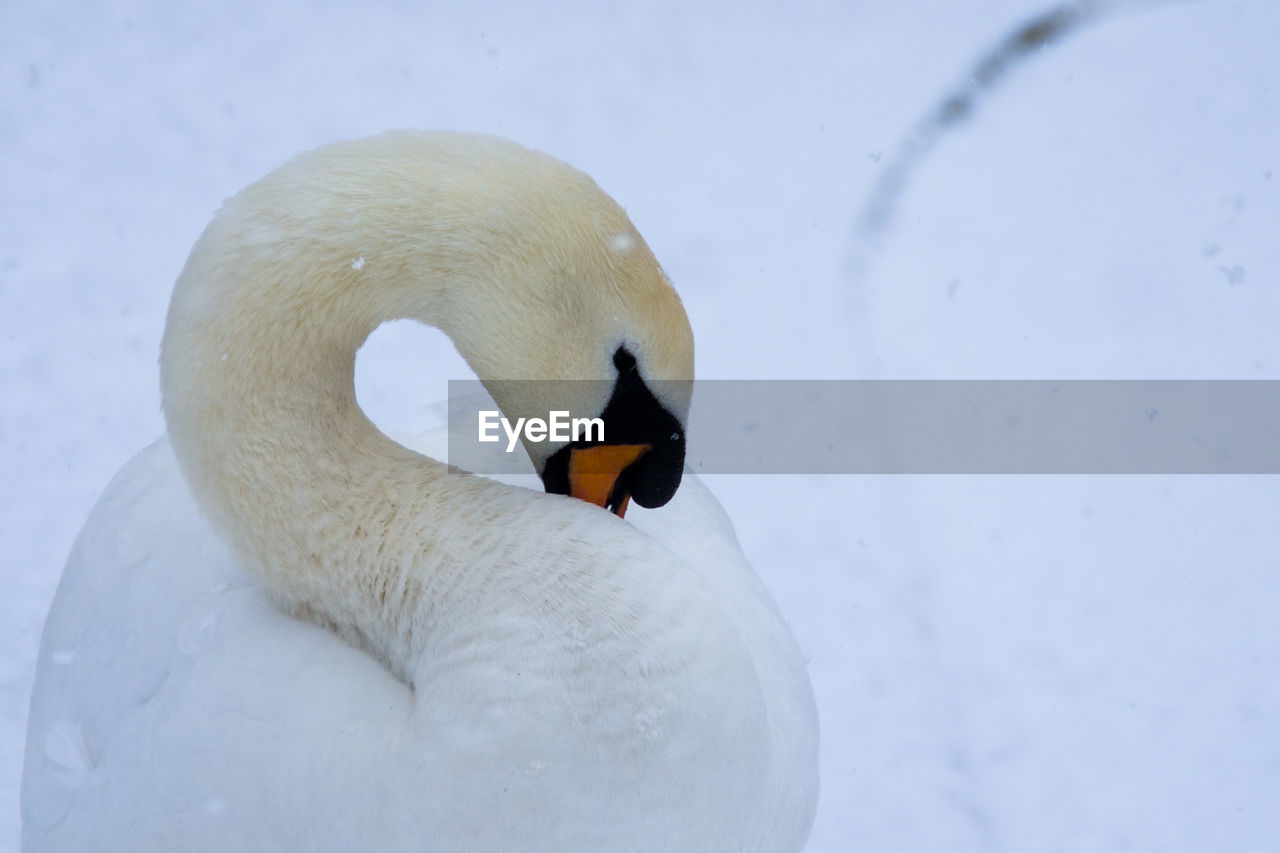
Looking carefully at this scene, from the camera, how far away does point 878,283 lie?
10.8ft

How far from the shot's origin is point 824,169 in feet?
11.8

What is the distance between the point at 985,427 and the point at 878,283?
23.8 inches

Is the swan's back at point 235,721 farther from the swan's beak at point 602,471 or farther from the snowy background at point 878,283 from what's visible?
the snowy background at point 878,283

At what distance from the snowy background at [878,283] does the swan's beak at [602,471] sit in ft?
3.47

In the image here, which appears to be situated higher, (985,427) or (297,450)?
(297,450)

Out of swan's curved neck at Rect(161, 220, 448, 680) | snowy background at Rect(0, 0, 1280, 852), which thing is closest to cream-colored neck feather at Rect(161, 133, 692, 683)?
swan's curved neck at Rect(161, 220, 448, 680)

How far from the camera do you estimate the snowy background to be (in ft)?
7.56

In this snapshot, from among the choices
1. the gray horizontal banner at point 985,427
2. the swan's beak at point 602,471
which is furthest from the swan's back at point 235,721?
the gray horizontal banner at point 985,427

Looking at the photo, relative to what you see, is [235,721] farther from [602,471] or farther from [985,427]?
[985,427]

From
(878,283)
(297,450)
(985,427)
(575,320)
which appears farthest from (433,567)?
(878,283)

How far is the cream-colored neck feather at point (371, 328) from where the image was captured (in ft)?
3.93

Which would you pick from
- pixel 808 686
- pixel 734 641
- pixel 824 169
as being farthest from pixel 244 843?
pixel 824 169

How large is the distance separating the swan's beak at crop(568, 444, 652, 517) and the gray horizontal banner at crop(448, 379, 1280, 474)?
1.38 m

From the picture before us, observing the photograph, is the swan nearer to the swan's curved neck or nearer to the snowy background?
the swan's curved neck
